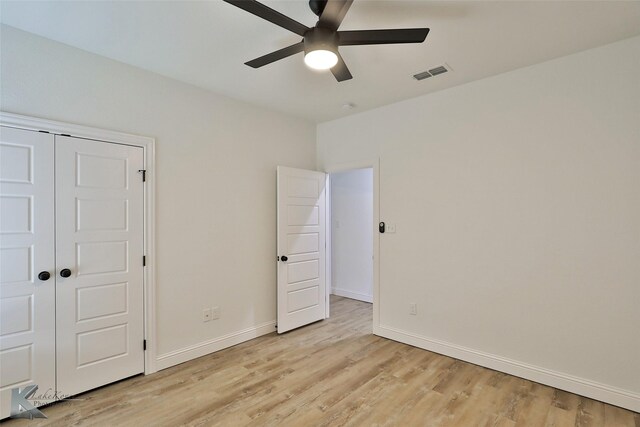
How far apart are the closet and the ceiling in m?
0.83

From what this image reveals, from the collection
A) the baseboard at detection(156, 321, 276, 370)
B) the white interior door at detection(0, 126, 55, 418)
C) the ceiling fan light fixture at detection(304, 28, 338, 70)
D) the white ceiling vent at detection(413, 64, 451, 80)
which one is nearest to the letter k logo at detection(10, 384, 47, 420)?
the white interior door at detection(0, 126, 55, 418)

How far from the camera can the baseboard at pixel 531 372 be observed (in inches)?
95.4

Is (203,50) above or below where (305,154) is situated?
above

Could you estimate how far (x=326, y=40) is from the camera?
1.84m

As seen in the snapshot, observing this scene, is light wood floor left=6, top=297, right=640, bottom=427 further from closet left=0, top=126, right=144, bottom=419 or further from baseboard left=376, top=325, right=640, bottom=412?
closet left=0, top=126, right=144, bottom=419

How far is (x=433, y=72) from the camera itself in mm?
2957

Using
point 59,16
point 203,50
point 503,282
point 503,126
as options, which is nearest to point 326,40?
point 203,50

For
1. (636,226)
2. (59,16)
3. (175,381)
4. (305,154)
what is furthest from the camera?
(305,154)

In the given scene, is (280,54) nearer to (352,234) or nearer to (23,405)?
(23,405)

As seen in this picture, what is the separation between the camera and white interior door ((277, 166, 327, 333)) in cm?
395

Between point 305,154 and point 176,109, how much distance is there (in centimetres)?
181

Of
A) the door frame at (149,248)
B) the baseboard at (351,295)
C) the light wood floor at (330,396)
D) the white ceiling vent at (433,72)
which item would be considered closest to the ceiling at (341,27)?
the white ceiling vent at (433,72)

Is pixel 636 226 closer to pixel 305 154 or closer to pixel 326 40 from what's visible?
pixel 326 40

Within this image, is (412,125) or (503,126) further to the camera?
(412,125)
